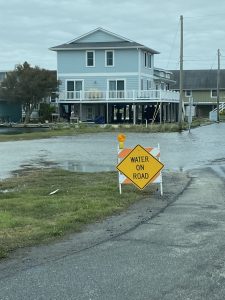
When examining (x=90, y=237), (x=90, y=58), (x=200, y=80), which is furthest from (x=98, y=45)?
(x=90, y=237)

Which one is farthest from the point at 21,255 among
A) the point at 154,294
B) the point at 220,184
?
the point at 220,184

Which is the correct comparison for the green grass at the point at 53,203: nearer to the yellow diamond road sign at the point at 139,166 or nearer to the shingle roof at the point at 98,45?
the yellow diamond road sign at the point at 139,166

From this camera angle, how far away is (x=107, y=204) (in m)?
10.6

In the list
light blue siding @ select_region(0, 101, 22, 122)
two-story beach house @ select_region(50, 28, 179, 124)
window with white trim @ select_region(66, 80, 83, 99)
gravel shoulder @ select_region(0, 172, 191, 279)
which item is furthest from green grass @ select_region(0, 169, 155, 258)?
light blue siding @ select_region(0, 101, 22, 122)

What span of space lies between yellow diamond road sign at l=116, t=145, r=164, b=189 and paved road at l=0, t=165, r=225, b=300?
2961 mm

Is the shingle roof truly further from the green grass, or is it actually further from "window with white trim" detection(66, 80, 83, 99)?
the green grass

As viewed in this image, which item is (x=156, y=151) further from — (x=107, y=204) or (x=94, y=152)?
(x=94, y=152)

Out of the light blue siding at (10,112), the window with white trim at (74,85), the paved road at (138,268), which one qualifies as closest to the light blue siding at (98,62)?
the window with white trim at (74,85)

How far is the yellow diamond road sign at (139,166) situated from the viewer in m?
12.0

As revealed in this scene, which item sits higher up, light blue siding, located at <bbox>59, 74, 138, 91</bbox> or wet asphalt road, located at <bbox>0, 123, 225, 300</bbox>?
light blue siding, located at <bbox>59, 74, 138, 91</bbox>

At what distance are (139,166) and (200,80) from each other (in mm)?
85204

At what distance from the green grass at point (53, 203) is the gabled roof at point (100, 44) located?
41479 mm

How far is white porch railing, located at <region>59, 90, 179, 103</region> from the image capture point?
174ft

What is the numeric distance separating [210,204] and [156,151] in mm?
2018
